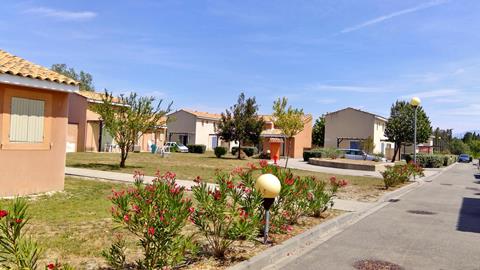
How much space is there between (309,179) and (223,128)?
27.6m

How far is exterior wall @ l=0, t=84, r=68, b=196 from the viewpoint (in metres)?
9.77

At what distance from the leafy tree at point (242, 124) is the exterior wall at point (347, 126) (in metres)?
20.7

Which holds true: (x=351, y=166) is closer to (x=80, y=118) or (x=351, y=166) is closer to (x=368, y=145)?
(x=368, y=145)

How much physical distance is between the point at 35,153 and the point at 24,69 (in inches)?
82.7

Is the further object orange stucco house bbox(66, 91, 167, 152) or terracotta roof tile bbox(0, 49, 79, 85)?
orange stucco house bbox(66, 91, 167, 152)

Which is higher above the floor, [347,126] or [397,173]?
[347,126]

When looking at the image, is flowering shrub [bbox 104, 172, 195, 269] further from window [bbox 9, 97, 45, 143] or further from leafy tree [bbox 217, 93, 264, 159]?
leafy tree [bbox 217, 93, 264, 159]

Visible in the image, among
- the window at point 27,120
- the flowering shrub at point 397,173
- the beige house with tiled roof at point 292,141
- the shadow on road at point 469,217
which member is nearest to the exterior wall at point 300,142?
the beige house with tiled roof at point 292,141

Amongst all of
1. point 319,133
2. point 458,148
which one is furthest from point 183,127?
point 458,148

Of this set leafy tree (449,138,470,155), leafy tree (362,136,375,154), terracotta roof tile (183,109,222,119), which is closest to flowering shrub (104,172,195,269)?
leafy tree (362,136,375,154)

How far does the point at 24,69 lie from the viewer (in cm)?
1010

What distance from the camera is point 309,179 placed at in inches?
352

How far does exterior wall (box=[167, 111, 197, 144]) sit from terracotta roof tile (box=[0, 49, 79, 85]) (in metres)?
45.9

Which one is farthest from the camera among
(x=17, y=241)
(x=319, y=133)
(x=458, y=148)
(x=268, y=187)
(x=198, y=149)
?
(x=458, y=148)
